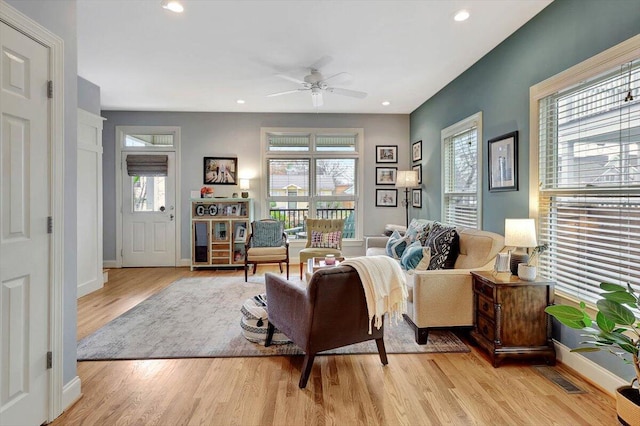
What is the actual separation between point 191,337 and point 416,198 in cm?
422

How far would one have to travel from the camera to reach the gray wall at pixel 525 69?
203 centimetres

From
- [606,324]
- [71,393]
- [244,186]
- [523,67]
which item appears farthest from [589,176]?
[244,186]

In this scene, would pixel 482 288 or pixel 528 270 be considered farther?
pixel 482 288

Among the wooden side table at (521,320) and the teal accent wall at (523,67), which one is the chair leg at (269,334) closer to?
the wooden side table at (521,320)

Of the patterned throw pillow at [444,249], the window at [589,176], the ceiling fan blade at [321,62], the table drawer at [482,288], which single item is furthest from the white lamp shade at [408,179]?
the table drawer at [482,288]

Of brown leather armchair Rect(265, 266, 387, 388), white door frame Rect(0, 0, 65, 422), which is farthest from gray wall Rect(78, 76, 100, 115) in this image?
brown leather armchair Rect(265, 266, 387, 388)

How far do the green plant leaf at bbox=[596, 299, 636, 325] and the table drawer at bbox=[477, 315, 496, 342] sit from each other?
3.45ft

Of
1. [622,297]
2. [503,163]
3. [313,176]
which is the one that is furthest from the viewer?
[313,176]

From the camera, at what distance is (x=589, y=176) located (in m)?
2.24

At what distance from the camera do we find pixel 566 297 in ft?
7.79

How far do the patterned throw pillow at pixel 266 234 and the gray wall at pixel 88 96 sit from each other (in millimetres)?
2720

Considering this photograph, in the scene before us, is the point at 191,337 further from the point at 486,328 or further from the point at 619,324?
the point at 619,324

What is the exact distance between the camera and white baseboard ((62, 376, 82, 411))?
6.17ft

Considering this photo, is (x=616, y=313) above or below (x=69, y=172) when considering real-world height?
below
